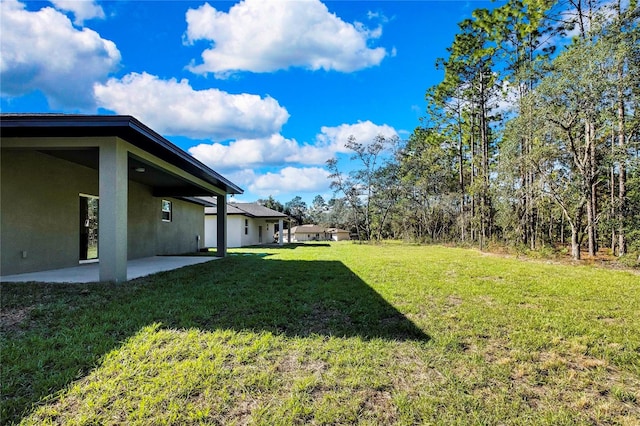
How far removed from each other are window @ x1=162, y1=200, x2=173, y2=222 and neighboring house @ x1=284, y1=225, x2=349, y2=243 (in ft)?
138

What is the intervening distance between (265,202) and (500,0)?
4742 centimetres

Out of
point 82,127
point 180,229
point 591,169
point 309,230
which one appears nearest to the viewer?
point 82,127

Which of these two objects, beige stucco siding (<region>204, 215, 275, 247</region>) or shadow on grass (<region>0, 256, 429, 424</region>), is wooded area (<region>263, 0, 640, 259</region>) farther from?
beige stucco siding (<region>204, 215, 275, 247</region>)

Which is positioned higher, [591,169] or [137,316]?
[591,169]

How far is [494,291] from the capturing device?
6.32 metres

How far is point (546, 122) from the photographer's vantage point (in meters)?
11.4

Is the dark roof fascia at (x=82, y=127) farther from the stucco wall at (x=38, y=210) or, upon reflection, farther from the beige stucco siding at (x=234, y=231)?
the beige stucco siding at (x=234, y=231)

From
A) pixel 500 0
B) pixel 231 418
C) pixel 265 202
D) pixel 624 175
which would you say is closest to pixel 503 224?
pixel 624 175

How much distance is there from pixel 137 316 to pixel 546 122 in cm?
1292

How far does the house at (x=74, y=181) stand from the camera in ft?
19.7

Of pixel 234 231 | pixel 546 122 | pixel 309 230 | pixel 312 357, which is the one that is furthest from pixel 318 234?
pixel 312 357

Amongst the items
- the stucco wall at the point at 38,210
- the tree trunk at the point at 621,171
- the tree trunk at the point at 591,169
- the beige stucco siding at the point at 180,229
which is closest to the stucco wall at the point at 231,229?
the beige stucco siding at the point at 180,229

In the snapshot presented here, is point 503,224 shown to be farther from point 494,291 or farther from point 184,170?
point 184,170

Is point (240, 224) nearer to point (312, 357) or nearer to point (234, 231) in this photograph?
point (234, 231)
